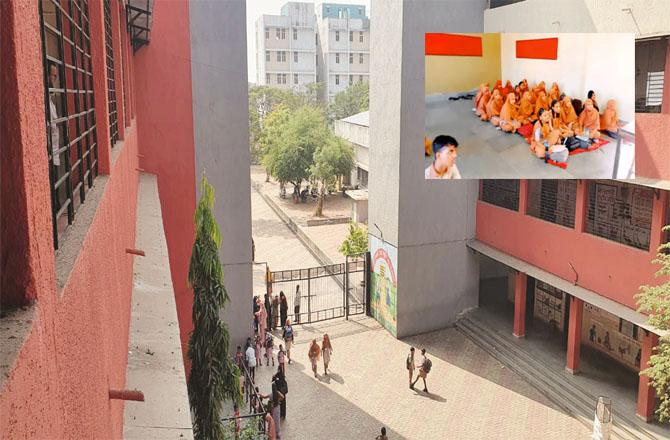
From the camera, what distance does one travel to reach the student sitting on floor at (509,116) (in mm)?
14079

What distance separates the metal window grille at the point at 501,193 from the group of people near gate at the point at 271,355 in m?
6.11

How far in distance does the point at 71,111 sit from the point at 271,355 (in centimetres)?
1268

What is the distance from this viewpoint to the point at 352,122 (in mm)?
39875

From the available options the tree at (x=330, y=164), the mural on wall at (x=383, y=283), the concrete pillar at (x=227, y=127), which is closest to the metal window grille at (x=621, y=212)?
the mural on wall at (x=383, y=283)

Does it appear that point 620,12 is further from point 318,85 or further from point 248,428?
point 318,85

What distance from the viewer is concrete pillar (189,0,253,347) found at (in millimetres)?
14438

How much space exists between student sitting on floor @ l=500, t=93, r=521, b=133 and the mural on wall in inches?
193

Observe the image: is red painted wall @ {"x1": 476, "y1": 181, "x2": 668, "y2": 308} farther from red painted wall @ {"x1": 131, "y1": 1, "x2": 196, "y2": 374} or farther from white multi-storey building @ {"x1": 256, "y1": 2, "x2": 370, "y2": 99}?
white multi-storey building @ {"x1": 256, "y1": 2, "x2": 370, "y2": 99}

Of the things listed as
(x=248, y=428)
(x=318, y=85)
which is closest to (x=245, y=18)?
(x=248, y=428)

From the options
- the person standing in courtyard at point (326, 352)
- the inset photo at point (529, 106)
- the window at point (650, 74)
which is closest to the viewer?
the window at point (650, 74)

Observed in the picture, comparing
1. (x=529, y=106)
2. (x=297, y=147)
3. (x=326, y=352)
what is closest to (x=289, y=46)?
(x=297, y=147)

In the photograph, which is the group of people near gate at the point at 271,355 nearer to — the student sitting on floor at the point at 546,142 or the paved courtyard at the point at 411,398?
the paved courtyard at the point at 411,398

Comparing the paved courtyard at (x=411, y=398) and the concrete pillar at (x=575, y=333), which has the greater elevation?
the concrete pillar at (x=575, y=333)

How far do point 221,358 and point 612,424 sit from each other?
794cm
